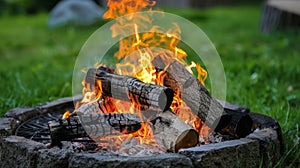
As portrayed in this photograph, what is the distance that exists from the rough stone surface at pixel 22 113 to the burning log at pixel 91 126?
1.95ft

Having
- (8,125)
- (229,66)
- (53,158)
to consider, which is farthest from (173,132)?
(229,66)

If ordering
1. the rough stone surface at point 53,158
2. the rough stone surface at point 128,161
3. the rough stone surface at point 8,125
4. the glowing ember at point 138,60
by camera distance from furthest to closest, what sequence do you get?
the glowing ember at point 138,60 → the rough stone surface at point 8,125 → the rough stone surface at point 53,158 → the rough stone surface at point 128,161

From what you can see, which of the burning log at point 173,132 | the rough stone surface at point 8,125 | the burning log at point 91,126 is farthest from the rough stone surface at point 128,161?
the rough stone surface at point 8,125

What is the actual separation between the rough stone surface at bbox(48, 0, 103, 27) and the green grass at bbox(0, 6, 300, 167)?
0.62 feet

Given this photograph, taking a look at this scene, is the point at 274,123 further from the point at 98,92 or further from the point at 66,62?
the point at 66,62

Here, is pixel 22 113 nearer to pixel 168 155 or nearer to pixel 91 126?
pixel 91 126

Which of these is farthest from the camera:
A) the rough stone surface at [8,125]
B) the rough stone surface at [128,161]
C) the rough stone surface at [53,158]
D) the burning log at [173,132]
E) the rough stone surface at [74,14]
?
the rough stone surface at [74,14]

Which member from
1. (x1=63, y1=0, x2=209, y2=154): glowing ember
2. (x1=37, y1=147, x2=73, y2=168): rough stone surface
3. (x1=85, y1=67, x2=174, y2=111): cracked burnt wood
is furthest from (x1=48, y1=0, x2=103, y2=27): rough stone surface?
(x1=37, y1=147, x2=73, y2=168): rough stone surface

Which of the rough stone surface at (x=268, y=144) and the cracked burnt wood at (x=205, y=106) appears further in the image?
the cracked burnt wood at (x=205, y=106)

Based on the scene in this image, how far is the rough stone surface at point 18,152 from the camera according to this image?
2.16 meters

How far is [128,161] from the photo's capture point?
1961 mm

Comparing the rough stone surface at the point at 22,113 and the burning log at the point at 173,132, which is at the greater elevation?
the burning log at the point at 173,132

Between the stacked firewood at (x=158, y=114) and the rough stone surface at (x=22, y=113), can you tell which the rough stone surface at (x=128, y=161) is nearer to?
the stacked firewood at (x=158, y=114)

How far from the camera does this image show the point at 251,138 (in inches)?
90.7
